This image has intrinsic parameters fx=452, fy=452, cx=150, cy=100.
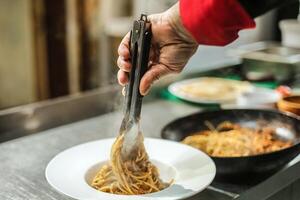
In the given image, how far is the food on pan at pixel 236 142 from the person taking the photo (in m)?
1.31

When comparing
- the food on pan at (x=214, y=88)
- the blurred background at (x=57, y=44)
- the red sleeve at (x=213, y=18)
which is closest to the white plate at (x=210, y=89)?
the food on pan at (x=214, y=88)

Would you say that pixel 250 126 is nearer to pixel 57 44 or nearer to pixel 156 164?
pixel 156 164

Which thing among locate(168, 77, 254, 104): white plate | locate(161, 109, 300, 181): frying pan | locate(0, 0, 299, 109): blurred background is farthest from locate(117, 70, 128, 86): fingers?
locate(0, 0, 299, 109): blurred background

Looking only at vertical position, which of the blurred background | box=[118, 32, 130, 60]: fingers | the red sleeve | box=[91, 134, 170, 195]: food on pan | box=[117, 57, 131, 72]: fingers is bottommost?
the blurred background

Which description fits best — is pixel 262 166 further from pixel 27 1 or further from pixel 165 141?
pixel 27 1

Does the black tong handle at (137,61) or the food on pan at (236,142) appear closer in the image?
the black tong handle at (137,61)

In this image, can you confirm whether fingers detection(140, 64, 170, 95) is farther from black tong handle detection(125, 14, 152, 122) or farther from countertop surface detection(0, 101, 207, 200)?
countertop surface detection(0, 101, 207, 200)

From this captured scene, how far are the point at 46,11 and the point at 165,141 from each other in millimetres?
2655

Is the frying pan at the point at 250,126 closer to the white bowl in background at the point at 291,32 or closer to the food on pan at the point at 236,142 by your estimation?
the food on pan at the point at 236,142

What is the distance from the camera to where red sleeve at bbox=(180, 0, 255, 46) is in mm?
1069

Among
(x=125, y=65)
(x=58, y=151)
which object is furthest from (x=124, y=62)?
(x=58, y=151)

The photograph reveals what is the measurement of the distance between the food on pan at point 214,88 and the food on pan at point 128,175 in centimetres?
76

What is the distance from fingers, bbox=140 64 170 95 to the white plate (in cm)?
71

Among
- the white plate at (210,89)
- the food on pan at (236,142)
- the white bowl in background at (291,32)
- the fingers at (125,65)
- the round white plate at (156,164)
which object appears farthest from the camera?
the white bowl in background at (291,32)
